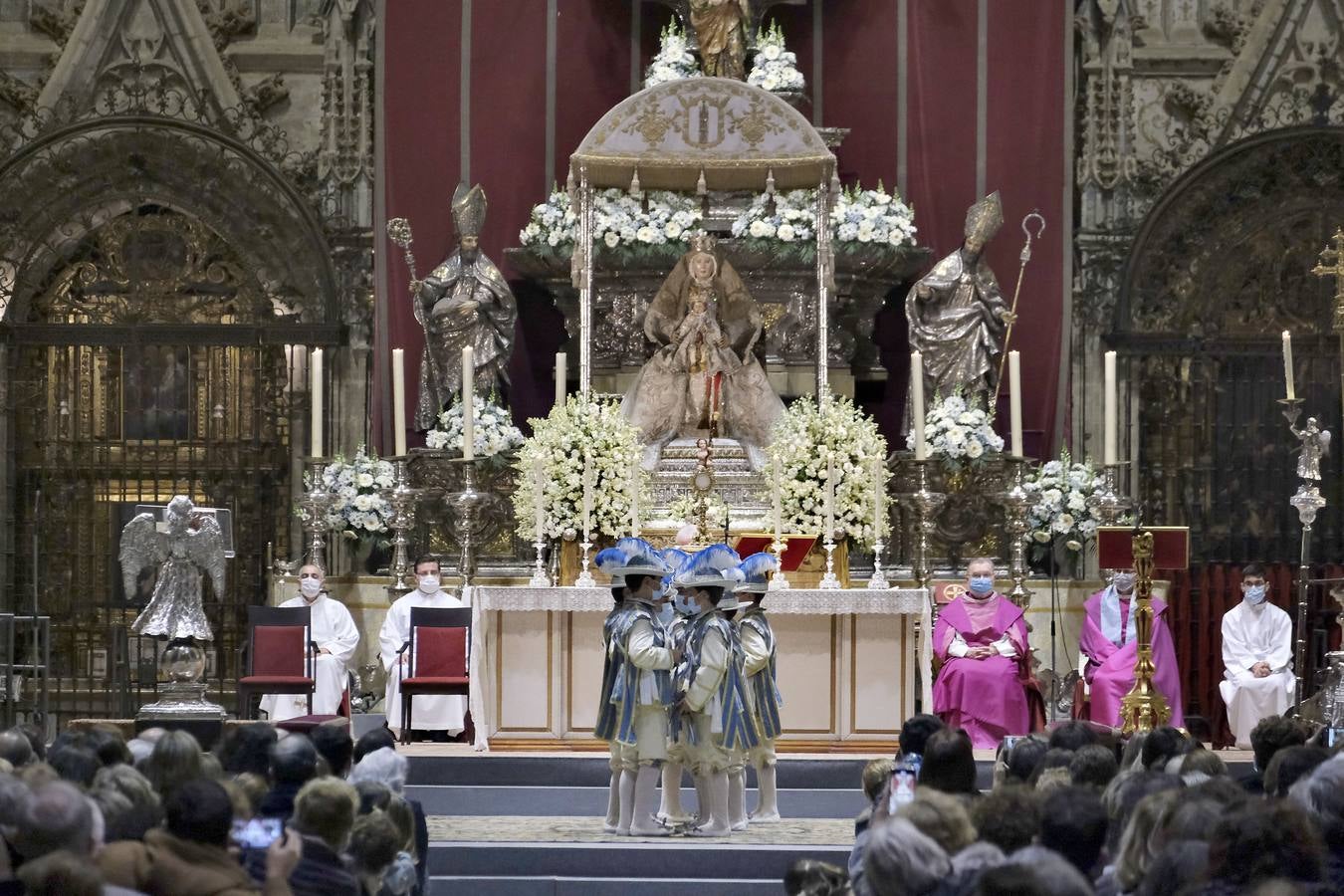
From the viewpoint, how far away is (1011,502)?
1596 centimetres

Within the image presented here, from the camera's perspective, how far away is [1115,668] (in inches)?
598

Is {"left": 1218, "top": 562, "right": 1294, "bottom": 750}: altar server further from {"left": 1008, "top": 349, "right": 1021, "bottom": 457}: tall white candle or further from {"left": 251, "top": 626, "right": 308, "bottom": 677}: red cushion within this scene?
{"left": 251, "top": 626, "right": 308, "bottom": 677}: red cushion

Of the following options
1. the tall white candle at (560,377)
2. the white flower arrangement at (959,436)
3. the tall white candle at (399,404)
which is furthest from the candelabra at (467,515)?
the white flower arrangement at (959,436)

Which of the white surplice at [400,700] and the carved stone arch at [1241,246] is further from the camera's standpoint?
the carved stone arch at [1241,246]

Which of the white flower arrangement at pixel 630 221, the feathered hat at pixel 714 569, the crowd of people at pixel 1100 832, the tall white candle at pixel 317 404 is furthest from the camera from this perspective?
the white flower arrangement at pixel 630 221

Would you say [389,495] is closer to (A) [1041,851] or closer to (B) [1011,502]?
(B) [1011,502]

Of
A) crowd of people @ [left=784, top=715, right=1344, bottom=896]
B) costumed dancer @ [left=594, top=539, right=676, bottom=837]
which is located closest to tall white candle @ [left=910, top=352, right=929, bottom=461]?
costumed dancer @ [left=594, top=539, right=676, bottom=837]

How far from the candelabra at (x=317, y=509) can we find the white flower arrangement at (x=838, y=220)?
3287 mm

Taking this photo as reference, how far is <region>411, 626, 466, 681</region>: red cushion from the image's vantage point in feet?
48.9

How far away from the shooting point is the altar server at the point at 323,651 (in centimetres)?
1572

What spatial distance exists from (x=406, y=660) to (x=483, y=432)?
6.13 ft

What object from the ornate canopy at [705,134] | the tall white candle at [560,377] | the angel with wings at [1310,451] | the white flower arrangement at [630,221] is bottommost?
the angel with wings at [1310,451]

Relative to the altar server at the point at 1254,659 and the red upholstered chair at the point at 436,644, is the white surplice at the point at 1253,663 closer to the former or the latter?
the altar server at the point at 1254,659

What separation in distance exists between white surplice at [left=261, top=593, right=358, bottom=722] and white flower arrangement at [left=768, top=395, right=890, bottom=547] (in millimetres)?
3153
